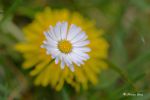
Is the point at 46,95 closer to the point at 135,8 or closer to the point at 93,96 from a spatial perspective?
the point at 93,96

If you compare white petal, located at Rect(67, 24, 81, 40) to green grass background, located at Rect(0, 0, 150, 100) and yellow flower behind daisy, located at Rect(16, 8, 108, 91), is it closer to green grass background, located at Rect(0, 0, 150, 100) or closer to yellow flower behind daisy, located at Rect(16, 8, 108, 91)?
yellow flower behind daisy, located at Rect(16, 8, 108, 91)

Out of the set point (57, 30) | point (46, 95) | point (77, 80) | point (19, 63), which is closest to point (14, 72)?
point (19, 63)

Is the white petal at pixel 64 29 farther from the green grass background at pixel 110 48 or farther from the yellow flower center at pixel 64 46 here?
the green grass background at pixel 110 48

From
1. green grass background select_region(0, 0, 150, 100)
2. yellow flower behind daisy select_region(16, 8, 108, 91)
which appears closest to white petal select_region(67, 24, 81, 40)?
yellow flower behind daisy select_region(16, 8, 108, 91)

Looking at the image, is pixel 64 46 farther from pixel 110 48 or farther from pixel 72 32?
pixel 110 48

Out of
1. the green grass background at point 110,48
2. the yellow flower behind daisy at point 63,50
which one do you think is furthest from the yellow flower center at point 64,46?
the green grass background at point 110,48
